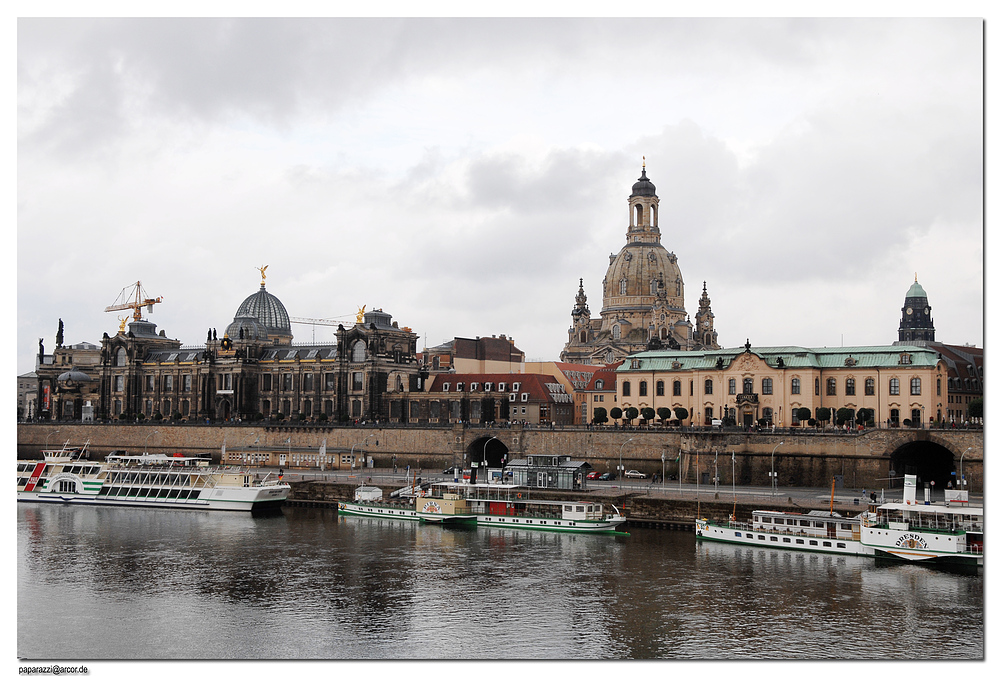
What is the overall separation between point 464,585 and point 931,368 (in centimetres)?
5337

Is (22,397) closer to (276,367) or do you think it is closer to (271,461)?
(276,367)

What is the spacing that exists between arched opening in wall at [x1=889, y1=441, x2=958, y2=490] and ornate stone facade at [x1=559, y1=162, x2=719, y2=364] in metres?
75.1

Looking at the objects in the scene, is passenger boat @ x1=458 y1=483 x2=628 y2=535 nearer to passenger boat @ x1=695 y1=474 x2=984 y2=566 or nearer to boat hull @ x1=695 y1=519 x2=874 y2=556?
boat hull @ x1=695 y1=519 x2=874 y2=556

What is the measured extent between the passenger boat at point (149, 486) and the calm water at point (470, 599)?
52.9ft

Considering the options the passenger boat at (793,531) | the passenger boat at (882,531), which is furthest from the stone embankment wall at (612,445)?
the passenger boat at (793,531)

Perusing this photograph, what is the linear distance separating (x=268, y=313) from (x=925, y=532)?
112385mm

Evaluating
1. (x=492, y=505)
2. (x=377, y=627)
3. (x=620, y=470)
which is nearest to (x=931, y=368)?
(x=620, y=470)

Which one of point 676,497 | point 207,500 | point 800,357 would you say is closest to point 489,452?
point 207,500

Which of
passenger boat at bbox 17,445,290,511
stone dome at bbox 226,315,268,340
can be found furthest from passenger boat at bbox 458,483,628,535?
stone dome at bbox 226,315,268,340

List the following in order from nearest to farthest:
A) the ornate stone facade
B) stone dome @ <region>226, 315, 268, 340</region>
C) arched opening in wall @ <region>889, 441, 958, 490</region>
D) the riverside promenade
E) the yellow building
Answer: the riverside promenade → arched opening in wall @ <region>889, 441, 958, 490</region> → the yellow building → stone dome @ <region>226, 315, 268, 340</region> → the ornate stone facade

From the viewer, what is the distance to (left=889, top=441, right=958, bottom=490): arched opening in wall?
82.7 m

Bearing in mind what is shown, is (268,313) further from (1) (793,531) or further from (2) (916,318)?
(1) (793,531)

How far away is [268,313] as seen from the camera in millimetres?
154625

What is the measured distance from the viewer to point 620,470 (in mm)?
93688
